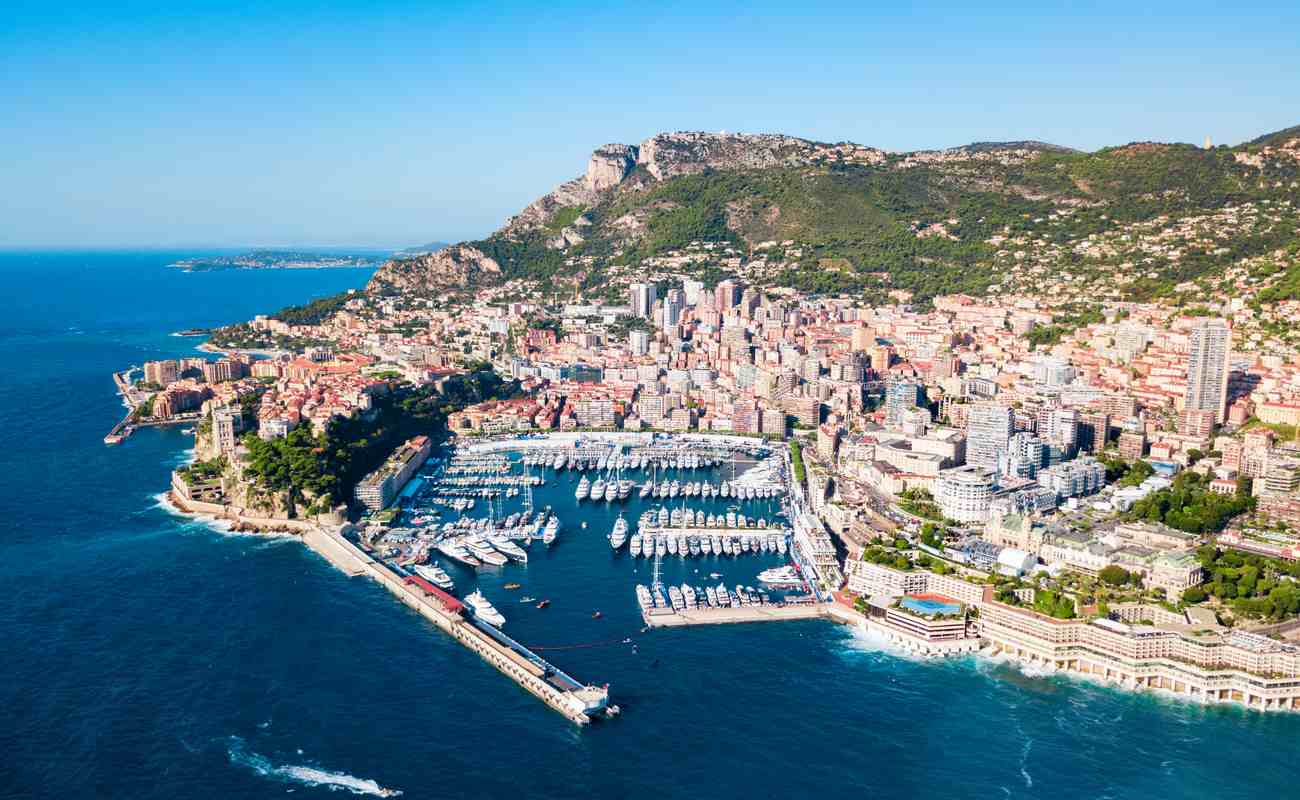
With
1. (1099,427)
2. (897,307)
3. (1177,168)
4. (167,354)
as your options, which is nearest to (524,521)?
(1099,427)

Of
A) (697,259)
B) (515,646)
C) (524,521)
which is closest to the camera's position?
(515,646)

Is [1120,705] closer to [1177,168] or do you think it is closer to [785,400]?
[785,400]

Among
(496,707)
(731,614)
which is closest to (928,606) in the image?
(731,614)

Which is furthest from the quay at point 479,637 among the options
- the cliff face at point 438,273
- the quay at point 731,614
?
the cliff face at point 438,273

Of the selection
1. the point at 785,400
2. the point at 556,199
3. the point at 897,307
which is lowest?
the point at 785,400

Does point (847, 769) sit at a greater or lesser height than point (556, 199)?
lesser

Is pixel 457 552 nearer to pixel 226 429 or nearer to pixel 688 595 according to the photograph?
pixel 688 595
